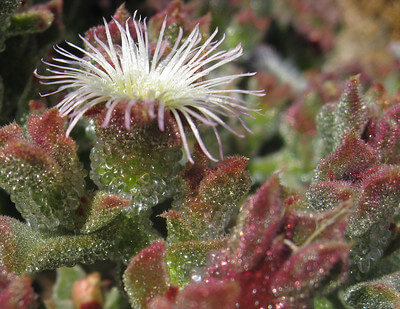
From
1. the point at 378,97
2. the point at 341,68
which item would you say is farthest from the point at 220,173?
the point at 341,68

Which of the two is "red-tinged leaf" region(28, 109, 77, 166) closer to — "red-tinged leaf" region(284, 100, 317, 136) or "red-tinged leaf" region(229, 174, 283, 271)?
"red-tinged leaf" region(229, 174, 283, 271)

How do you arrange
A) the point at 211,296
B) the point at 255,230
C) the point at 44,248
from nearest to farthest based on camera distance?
the point at 211,296 < the point at 255,230 < the point at 44,248

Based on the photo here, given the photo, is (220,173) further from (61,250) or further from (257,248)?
(61,250)

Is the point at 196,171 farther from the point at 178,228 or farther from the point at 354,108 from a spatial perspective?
the point at 354,108

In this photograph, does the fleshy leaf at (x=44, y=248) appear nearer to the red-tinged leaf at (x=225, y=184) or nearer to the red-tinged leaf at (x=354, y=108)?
the red-tinged leaf at (x=225, y=184)

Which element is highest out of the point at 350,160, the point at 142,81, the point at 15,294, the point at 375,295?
the point at 142,81

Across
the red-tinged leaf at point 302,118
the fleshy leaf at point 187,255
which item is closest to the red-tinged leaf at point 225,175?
the fleshy leaf at point 187,255

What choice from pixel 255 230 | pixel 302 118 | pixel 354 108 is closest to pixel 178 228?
pixel 255 230
